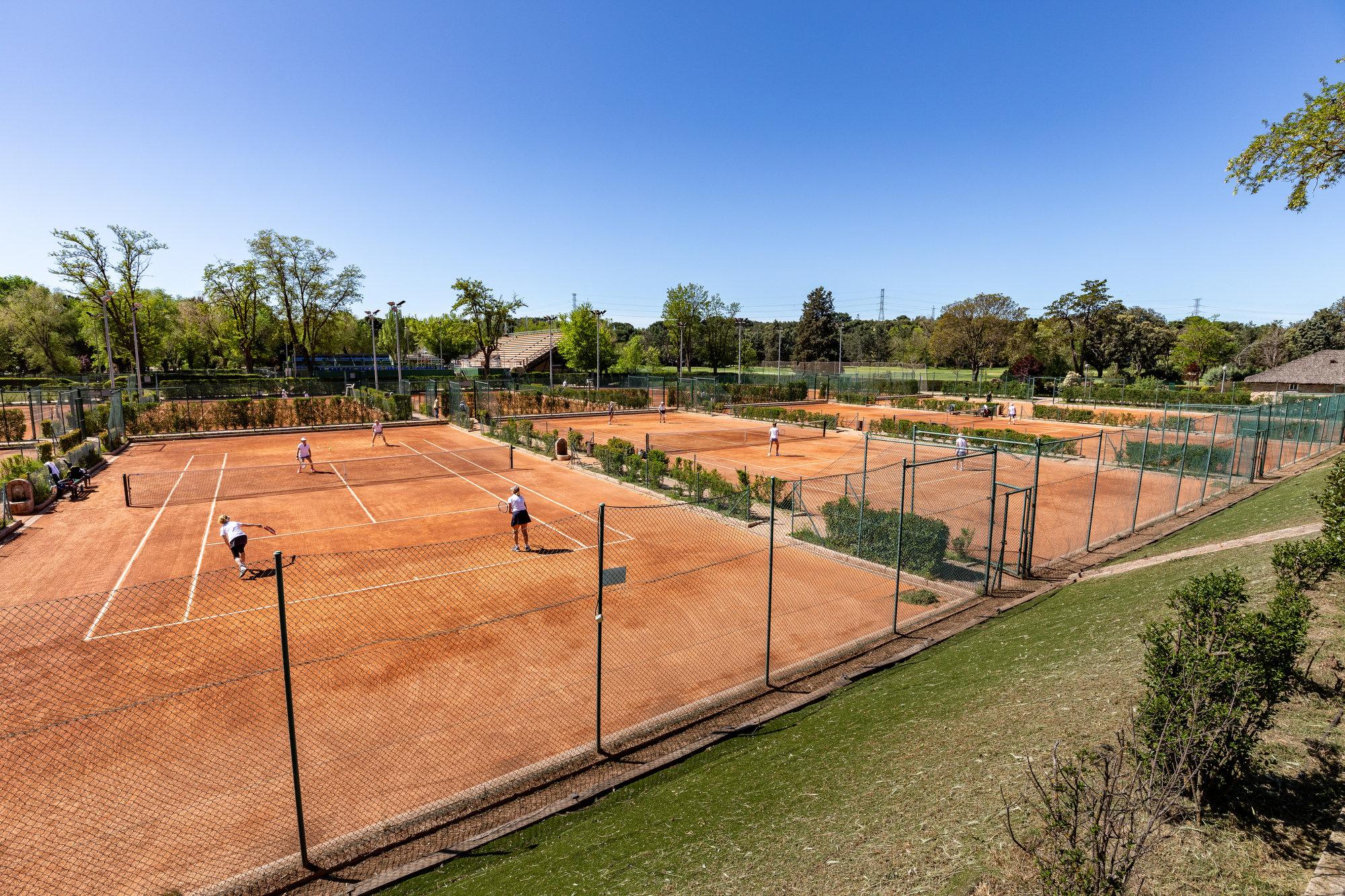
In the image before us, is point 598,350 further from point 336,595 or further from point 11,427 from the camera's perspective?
point 336,595

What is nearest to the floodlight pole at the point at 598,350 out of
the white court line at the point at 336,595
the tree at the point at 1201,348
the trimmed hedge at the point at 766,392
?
the trimmed hedge at the point at 766,392

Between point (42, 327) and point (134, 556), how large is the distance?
8565 cm

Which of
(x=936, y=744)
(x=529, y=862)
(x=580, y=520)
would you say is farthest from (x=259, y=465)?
(x=936, y=744)

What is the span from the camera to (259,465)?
2889 centimetres

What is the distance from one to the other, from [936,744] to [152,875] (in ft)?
25.7

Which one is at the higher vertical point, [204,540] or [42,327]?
[42,327]

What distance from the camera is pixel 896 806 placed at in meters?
5.44

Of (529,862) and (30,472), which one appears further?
(30,472)

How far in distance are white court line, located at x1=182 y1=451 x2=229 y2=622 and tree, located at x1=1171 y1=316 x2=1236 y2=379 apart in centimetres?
9751

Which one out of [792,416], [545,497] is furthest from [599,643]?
[792,416]

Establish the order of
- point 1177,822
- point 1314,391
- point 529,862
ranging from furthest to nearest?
point 1314,391
point 529,862
point 1177,822

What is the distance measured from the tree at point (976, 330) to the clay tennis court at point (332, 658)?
3545 inches

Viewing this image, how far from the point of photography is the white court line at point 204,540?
12.2 m

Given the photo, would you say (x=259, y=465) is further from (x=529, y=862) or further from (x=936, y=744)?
(x=936, y=744)
